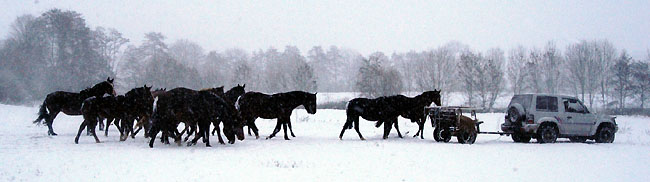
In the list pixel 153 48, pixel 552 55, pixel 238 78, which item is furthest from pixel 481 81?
pixel 153 48

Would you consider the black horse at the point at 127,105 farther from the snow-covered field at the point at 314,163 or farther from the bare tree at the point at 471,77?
the bare tree at the point at 471,77

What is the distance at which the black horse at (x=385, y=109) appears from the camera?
15875 mm

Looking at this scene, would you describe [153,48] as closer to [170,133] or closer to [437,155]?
[170,133]

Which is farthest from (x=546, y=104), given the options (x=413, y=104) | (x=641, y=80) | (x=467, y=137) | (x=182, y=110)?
(x=641, y=80)

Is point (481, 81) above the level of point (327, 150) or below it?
above

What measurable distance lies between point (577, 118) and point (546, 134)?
157 centimetres

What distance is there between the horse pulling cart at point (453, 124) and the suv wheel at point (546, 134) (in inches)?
79.4

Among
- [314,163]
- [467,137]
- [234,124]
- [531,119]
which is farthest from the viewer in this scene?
[531,119]

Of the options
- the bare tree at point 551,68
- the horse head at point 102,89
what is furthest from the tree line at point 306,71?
the horse head at point 102,89

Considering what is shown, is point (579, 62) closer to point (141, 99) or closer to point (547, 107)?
point (547, 107)

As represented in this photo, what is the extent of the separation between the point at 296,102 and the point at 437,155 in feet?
20.6

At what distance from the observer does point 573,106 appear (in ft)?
53.4

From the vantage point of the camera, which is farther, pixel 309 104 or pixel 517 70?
pixel 517 70

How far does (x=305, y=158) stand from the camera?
405 inches
